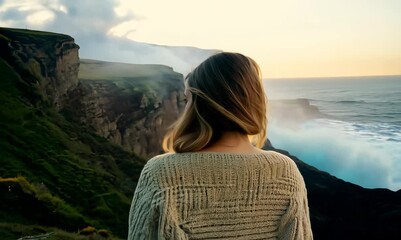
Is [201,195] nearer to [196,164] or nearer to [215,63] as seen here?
[196,164]

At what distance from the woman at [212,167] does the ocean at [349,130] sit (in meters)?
64.1

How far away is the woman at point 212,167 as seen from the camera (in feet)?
7.30

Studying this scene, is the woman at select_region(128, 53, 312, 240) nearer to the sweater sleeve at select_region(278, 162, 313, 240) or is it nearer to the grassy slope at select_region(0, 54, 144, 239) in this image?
the sweater sleeve at select_region(278, 162, 313, 240)

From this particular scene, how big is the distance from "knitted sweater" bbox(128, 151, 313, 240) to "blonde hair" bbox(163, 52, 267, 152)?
3.9 inches

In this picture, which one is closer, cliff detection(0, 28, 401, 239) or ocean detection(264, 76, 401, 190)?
cliff detection(0, 28, 401, 239)

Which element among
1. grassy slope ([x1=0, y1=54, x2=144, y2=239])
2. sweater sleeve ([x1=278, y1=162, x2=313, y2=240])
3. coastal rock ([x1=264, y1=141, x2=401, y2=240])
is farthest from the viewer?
coastal rock ([x1=264, y1=141, x2=401, y2=240])

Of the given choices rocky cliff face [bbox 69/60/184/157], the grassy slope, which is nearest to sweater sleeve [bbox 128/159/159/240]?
the grassy slope

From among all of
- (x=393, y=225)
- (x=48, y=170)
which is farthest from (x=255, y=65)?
(x=393, y=225)

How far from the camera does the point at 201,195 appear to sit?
88.4 inches

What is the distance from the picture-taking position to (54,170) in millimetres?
28609

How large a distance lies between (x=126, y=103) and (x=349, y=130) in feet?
113

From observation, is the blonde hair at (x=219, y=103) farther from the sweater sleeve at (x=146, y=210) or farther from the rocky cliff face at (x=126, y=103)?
the rocky cliff face at (x=126, y=103)

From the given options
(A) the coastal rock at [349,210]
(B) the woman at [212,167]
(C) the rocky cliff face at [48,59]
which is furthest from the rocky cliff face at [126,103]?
(B) the woman at [212,167]

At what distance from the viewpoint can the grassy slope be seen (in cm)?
1828
